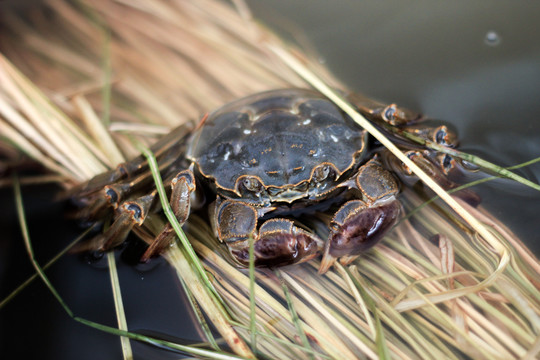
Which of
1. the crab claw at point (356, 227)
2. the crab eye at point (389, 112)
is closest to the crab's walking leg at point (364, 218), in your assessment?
the crab claw at point (356, 227)

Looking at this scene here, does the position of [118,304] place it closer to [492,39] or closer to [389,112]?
[389,112]

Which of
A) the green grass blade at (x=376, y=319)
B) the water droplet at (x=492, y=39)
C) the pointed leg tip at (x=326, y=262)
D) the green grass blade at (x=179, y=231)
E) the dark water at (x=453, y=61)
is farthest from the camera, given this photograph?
the water droplet at (x=492, y=39)

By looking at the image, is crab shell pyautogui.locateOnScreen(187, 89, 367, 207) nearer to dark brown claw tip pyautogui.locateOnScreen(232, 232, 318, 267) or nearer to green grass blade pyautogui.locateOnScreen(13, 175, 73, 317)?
dark brown claw tip pyautogui.locateOnScreen(232, 232, 318, 267)

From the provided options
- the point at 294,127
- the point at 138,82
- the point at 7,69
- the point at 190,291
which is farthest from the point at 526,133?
the point at 7,69

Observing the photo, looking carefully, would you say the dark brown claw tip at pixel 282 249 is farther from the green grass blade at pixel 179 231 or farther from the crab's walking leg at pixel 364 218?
the green grass blade at pixel 179 231

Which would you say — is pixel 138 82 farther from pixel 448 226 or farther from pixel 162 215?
pixel 448 226

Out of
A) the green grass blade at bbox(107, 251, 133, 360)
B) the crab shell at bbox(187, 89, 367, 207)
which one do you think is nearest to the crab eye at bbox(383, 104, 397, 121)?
the crab shell at bbox(187, 89, 367, 207)

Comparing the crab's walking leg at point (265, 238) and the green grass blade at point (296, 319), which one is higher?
the crab's walking leg at point (265, 238)

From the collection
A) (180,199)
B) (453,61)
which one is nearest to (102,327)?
(180,199)
